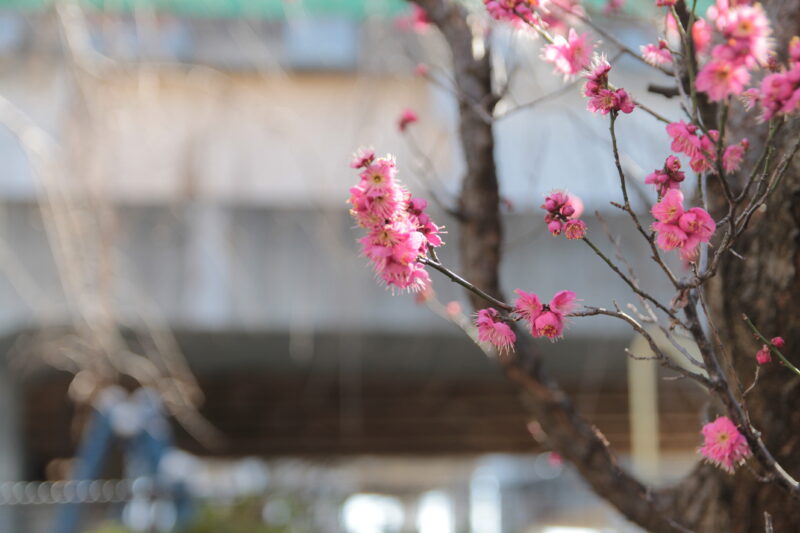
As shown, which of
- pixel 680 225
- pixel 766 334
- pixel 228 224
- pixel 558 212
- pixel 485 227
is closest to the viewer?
pixel 680 225

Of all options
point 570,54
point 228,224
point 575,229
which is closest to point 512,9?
point 570,54

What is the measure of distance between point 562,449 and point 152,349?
14.9ft

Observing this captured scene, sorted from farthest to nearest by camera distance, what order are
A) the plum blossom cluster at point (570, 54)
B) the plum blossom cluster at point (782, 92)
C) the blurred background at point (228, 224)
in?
the blurred background at point (228, 224) → the plum blossom cluster at point (570, 54) → the plum blossom cluster at point (782, 92)

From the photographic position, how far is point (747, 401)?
199 cm

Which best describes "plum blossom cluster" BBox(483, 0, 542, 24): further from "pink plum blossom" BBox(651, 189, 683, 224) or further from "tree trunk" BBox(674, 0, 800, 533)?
"tree trunk" BBox(674, 0, 800, 533)

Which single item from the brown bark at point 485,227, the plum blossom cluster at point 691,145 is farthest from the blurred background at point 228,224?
the plum blossom cluster at point 691,145

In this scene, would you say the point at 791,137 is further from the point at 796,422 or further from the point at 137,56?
the point at 137,56

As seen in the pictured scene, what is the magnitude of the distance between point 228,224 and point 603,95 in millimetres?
5134

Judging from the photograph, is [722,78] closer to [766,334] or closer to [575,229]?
[575,229]

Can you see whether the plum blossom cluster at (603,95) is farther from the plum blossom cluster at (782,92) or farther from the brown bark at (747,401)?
the brown bark at (747,401)

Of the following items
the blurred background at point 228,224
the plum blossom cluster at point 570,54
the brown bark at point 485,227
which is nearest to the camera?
the plum blossom cluster at point 570,54

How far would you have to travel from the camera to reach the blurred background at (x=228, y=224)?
4578 mm

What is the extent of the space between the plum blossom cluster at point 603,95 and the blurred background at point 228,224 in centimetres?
197

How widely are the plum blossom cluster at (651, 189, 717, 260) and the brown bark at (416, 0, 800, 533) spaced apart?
1.83ft
